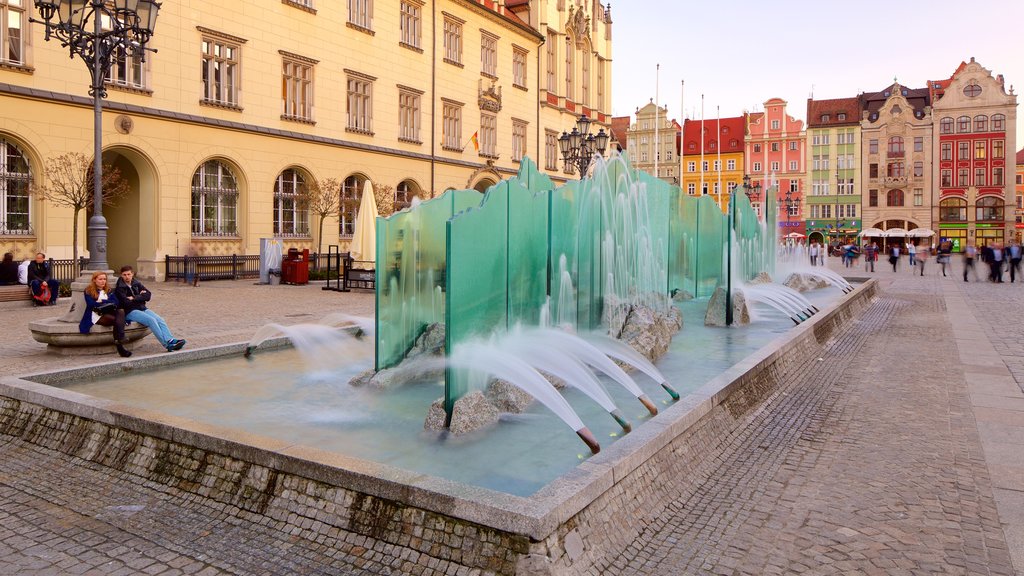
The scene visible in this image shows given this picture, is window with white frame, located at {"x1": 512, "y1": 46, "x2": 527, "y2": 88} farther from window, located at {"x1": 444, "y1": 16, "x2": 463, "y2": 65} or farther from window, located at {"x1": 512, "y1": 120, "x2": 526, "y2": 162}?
window, located at {"x1": 444, "y1": 16, "x2": 463, "y2": 65}

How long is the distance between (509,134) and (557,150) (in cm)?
654

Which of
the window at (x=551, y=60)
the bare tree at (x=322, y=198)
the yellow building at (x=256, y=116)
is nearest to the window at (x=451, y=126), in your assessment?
the yellow building at (x=256, y=116)

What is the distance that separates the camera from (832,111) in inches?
3253

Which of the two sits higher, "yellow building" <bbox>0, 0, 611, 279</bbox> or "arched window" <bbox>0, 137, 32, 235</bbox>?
"yellow building" <bbox>0, 0, 611, 279</bbox>

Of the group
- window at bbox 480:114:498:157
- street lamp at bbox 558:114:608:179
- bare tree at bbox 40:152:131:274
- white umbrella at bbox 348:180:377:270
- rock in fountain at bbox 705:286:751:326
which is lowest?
rock in fountain at bbox 705:286:751:326

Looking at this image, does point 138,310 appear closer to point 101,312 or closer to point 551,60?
point 101,312

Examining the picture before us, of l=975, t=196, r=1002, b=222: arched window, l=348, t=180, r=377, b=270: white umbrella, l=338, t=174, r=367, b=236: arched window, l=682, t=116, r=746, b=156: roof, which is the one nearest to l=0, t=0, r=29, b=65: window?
l=348, t=180, r=377, b=270: white umbrella

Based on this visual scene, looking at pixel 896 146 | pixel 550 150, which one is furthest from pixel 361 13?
pixel 896 146

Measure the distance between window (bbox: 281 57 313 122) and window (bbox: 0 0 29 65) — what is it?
9434mm

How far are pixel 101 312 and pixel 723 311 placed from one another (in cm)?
1012

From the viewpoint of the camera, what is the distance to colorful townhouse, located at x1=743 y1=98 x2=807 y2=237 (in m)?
81.6

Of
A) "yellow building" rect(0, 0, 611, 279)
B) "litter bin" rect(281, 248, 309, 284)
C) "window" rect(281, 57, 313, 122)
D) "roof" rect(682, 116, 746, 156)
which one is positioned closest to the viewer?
"yellow building" rect(0, 0, 611, 279)

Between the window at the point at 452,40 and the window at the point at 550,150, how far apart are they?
33.6ft

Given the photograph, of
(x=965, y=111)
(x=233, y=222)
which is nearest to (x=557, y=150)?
(x=233, y=222)
